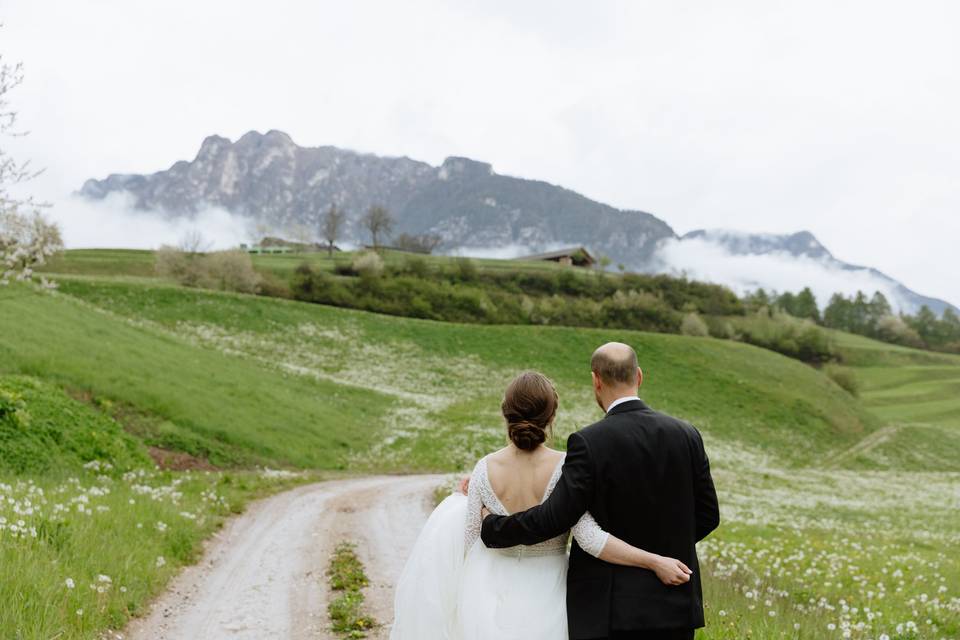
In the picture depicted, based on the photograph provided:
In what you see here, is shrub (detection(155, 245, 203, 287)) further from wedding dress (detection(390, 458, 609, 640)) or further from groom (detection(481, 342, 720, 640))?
groom (detection(481, 342, 720, 640))

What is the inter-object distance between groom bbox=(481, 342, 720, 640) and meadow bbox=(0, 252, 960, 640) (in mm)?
→ 3467

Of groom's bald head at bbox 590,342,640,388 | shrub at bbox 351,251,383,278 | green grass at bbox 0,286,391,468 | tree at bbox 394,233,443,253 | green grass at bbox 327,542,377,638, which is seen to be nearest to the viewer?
groom's bald head at bbox 590,342,640,388

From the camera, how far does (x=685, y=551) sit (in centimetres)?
458

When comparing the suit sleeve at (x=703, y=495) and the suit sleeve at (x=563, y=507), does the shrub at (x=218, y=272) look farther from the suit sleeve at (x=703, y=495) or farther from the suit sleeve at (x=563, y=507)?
the suit sleeve at (x=703, y=495)

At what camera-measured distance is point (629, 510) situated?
446 centimetres

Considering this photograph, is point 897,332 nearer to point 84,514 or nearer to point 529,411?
point 84,514

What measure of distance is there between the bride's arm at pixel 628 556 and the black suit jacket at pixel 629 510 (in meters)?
0.07

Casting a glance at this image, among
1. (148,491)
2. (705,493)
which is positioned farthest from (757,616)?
(148,491)

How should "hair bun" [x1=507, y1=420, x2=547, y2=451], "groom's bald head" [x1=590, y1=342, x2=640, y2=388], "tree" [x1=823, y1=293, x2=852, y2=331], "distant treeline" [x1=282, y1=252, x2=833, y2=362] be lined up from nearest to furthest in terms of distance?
"groom's bald head" [x1=590, y1=342, x2=640, y2=388]
"hair bun" [x1=507, y1=420, x2=547, y2=451]
"distant treeline" [x1=282, y1=252, x2=833, y2=362]
"tree" [x1=823, y1=293, x2=852, y2=331]

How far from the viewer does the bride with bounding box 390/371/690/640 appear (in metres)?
4.80

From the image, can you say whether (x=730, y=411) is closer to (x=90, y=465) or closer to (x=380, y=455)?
(x=380, y=455)

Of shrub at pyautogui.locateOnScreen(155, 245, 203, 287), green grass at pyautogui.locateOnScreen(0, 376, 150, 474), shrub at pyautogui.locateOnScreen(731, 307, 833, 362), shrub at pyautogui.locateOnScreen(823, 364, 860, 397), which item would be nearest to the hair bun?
green grass at pyautogui.locateOnScreen(0, 376, 150, 474)

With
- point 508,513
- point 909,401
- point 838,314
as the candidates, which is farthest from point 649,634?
point 838,314

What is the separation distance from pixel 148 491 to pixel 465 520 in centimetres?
1297
